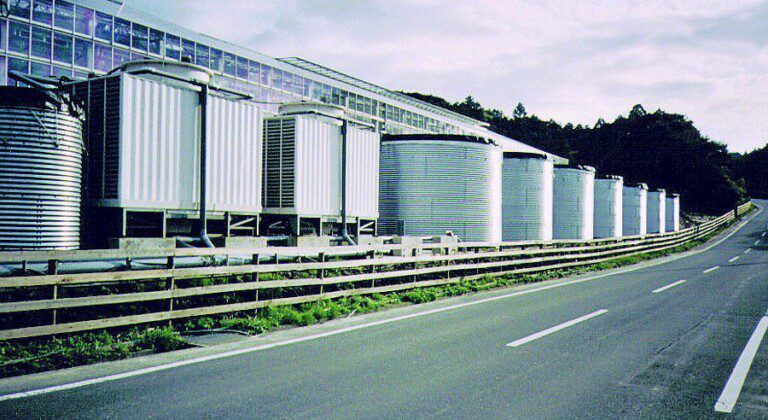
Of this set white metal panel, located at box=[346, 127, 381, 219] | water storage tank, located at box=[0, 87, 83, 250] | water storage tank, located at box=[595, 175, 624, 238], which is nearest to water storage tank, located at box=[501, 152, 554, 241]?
white metal panel, located at box=[346, 127, 381, 219]

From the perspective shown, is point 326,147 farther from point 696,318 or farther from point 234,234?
point 696,318

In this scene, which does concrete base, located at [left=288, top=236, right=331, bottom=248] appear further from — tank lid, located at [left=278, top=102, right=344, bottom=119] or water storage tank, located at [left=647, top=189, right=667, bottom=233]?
water storage tank, located at [left=647, top=189, right=667, bottom=233]

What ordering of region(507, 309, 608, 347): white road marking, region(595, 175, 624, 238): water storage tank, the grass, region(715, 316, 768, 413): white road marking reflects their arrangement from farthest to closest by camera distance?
region(595, 175, 624, 238): water storage tank
region(507, 309, 608, 347): white road marking
the grass
region(715, 316, 768, 413): white road marking

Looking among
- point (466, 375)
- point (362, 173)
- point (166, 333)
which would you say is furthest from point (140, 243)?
point (362, 173)

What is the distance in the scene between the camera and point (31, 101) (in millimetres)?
10258

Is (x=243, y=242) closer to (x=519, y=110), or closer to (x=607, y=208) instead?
(x=607, y=208)

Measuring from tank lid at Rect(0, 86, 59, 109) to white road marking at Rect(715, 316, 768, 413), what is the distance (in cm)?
1168

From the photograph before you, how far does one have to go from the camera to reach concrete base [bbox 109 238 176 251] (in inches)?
424

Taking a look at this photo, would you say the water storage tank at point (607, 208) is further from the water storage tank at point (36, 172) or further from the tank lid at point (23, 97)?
the tank lid at point (23, 97)

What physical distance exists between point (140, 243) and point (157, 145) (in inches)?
94.3

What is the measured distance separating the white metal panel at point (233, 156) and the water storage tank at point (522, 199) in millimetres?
14091

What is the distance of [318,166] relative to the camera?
16625 millimetres

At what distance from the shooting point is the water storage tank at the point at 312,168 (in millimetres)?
15984

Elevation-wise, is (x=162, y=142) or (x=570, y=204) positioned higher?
(x=162, y=142)
